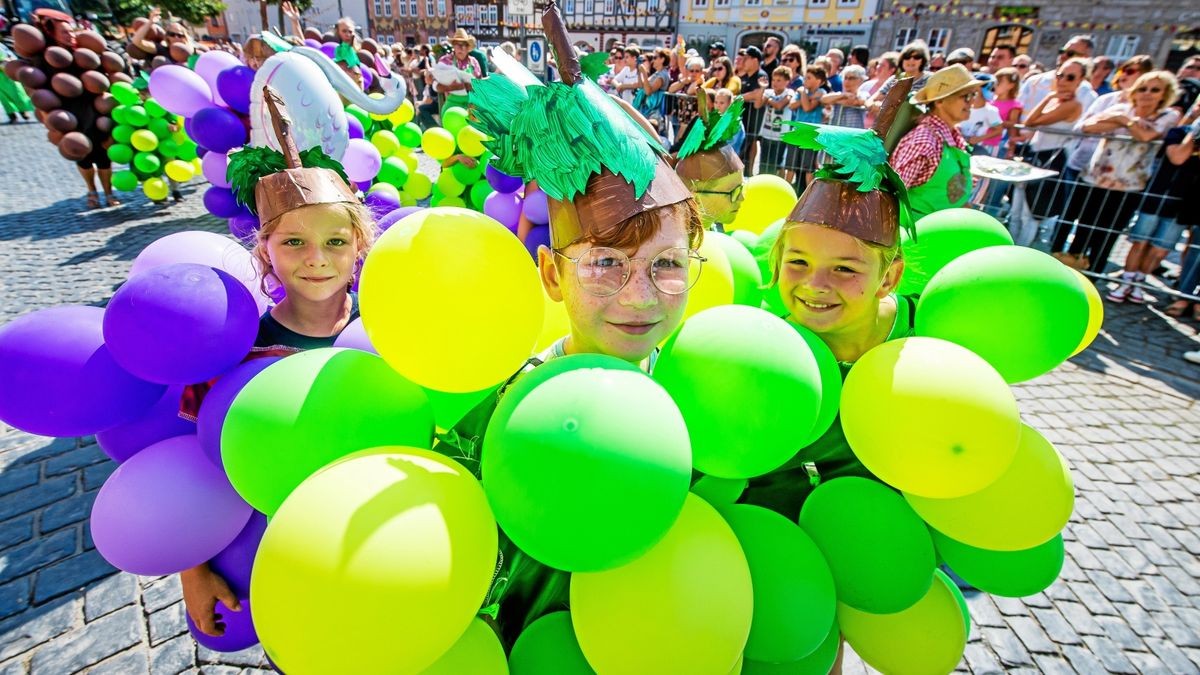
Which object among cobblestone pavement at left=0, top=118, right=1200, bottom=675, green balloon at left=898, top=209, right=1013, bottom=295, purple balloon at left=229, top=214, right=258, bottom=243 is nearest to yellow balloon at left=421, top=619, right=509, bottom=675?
green balloon at left=898, top=209, right=1013, bottom=295

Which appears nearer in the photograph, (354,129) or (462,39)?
(354,129)

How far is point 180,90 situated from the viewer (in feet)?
17.5

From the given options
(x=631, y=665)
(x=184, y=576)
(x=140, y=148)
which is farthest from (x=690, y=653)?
(x=140, y=148)

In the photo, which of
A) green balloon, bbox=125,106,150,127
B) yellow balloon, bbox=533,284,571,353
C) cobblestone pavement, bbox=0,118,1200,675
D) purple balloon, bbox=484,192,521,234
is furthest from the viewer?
green balloon, bbox=125,106,150,127

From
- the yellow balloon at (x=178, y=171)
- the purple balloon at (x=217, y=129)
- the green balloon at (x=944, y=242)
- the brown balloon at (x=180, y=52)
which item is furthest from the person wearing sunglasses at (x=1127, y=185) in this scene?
the brown balloon at (x=180, y=52)

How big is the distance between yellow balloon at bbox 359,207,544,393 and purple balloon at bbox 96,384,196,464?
0.96m

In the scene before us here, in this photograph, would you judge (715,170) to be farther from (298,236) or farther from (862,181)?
(298,236)

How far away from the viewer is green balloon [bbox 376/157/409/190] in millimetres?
6145

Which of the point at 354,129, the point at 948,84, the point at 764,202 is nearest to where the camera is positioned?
the point at 764,202

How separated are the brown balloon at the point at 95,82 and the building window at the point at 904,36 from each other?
96.3 ft

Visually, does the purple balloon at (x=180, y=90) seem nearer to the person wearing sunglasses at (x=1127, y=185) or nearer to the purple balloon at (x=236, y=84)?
the purple balloon at (x=236, y=84)

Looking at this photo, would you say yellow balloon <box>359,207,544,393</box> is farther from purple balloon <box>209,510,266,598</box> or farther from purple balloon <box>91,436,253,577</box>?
purple balloon <box>209,510,266,598</box>

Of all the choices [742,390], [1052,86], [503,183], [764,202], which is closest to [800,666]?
[742,390]

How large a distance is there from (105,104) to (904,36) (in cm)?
3010
